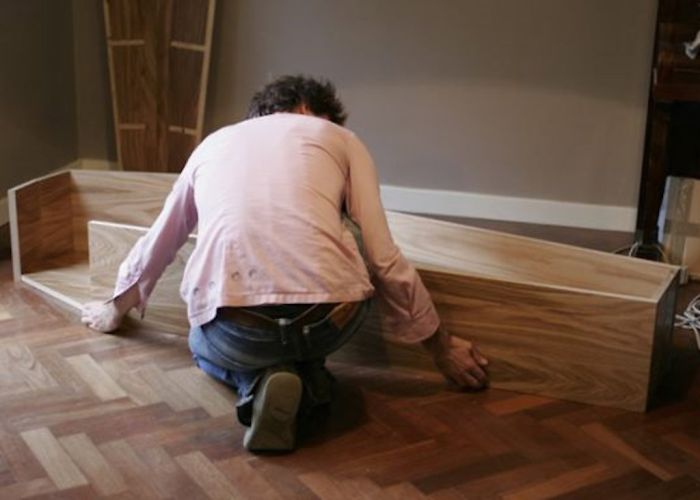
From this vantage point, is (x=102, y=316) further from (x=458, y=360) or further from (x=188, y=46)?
(x=188, y=46)

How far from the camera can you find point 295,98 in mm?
2244

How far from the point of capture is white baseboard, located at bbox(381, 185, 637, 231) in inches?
143

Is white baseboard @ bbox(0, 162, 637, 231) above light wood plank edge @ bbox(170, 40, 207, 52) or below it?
below

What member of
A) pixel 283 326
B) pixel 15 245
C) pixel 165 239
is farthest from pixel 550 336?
pixel 15 245

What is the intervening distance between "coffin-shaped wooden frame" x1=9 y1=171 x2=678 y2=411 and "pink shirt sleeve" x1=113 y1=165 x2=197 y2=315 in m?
0.19

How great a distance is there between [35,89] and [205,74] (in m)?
0.63

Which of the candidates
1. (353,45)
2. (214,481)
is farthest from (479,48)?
(214,481)

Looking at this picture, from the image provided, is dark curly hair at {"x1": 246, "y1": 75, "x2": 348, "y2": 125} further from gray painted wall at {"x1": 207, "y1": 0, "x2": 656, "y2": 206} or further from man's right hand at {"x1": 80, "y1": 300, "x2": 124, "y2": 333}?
gray painted wall at {"x1": 207, "y1": 0, "x2": 656, "y2": 206}

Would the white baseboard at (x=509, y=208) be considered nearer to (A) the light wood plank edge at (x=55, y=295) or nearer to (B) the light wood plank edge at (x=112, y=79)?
(B) the light wood plank edge at (x=112, y=79)

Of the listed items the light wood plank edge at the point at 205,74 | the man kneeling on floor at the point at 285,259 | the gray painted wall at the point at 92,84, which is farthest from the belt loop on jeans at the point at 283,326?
the gray painted wall at the point at 92,84

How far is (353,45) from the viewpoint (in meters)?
3.70

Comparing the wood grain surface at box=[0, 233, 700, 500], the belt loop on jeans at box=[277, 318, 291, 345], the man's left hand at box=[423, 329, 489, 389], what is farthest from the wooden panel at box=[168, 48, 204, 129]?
the belt loop on jeans at box=[277, 318, 291, 345]

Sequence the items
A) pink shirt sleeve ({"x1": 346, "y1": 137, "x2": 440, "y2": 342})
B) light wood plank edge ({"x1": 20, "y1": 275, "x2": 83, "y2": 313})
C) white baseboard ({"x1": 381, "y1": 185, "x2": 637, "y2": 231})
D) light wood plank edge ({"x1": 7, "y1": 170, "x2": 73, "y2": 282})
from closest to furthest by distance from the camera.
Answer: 1. pink shirt sleeve ({"x1": 346, "y1": 137, "x2": 440, "y2": 342})
2. light wood plank edge ({"x1": 20, "y1": 275, "x2": 83, "y2": 313})
3. light wood plank edge ({"x1": 7, "y1": 170, "x2": 73, "y2": 282})
4. white baseboard ({"x1": 381, "y1": 185, "x2": 637, "y2": 231})

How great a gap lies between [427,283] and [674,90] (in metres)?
0.88
